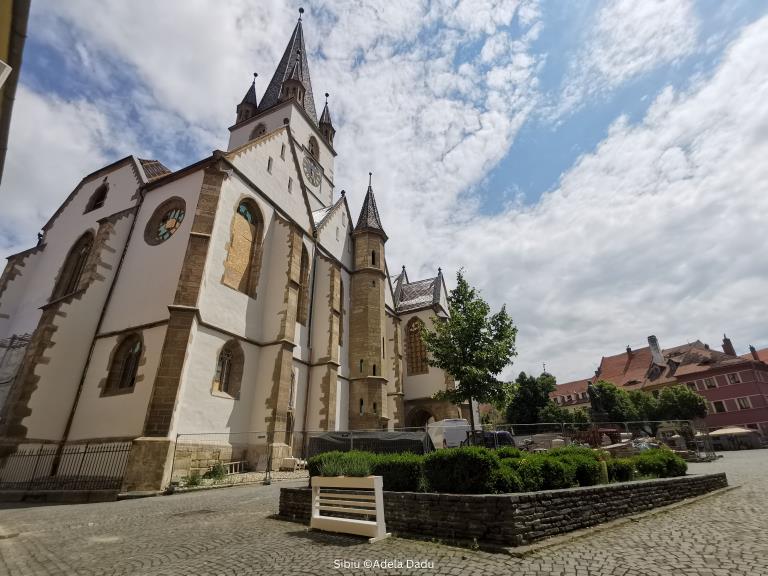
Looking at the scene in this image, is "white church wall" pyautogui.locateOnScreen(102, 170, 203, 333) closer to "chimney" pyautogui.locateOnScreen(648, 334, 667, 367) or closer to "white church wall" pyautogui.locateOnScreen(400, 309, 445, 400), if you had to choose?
"white church wall" pyautogui.locateOnScreen(400, 309, 445, 400)

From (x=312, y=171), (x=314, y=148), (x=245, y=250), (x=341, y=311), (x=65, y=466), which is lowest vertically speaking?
(x=65, y=466)

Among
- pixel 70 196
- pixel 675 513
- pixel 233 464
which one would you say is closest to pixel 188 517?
pixel 233 464

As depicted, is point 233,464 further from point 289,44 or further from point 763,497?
point 289,44

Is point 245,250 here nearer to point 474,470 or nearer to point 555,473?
point 474,470

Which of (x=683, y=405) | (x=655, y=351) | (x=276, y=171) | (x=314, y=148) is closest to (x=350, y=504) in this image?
(x=276, y=171)

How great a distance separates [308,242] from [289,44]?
30580 millimetres

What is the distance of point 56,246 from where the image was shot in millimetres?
22031

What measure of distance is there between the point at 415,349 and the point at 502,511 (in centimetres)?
2684

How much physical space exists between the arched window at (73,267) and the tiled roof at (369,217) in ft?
53.0

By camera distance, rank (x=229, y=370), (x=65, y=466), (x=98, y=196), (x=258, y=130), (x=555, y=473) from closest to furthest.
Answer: (x=555, y=473), (x=65, y=466), (x=229, y=370), (x=98, y=196), (x=258, y=130)

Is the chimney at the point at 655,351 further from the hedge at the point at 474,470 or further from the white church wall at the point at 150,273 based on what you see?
the white church wall at the point at 150,273

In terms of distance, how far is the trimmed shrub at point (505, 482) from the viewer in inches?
241

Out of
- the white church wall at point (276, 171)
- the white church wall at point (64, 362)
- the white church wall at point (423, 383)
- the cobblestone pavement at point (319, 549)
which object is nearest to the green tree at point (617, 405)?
the white church wall at point (423, 383)

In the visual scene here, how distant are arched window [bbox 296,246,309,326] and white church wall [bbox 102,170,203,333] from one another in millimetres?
6408
